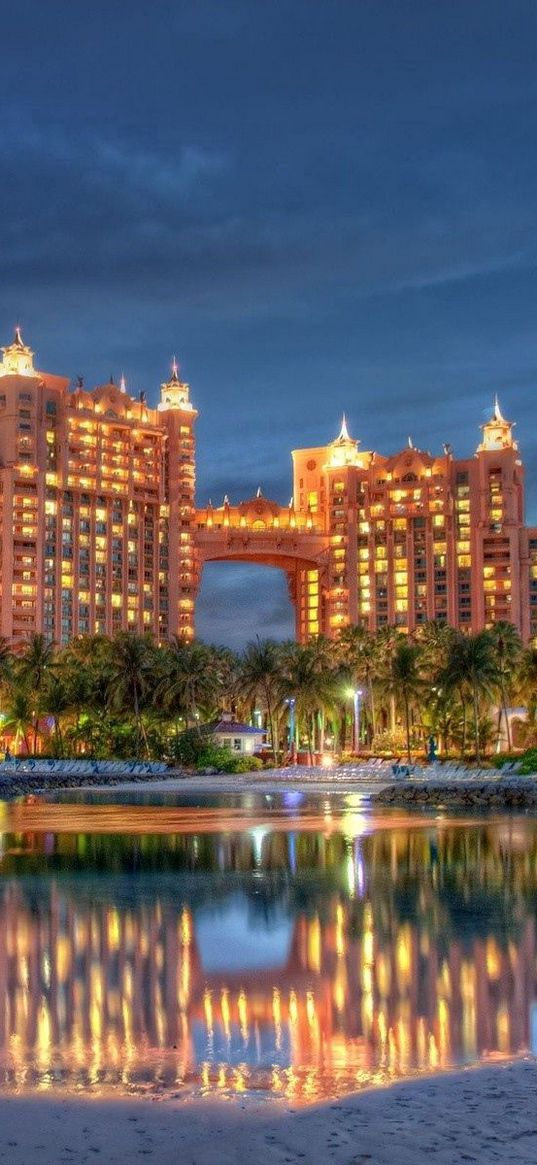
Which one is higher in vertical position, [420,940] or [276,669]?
[276,669]

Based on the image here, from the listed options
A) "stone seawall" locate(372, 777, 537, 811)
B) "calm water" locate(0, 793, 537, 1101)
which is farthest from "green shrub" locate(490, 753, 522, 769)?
"calm water" locate(0, 793, 537, 1101)

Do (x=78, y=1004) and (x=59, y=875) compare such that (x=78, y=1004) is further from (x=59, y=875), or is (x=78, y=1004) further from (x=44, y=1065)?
(x=59, y=875)

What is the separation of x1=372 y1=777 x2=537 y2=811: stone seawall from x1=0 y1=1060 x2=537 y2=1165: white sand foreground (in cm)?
4759

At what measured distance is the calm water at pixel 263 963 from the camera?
1320cm

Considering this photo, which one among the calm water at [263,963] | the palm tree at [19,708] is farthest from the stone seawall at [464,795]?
the palm tree at [19,708]

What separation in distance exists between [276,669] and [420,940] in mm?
89112

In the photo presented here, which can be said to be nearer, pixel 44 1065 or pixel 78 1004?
pixel 44 1065

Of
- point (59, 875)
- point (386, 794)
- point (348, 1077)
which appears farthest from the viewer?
point (386, 794)

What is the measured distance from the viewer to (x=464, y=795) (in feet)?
205

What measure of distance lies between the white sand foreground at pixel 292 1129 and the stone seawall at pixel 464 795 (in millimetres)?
47594

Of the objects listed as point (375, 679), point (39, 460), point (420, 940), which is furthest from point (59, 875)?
point (39, 460)

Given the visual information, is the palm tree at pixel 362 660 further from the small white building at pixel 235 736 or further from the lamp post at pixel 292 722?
the small white building at pixel 235 736

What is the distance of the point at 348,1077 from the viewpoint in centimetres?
1249

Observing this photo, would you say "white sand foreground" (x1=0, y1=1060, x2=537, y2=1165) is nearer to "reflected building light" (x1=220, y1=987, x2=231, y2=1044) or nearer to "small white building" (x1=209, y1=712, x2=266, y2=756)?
"reflected building light" (x1=220, y1=987, x2=231, y2=1044)
